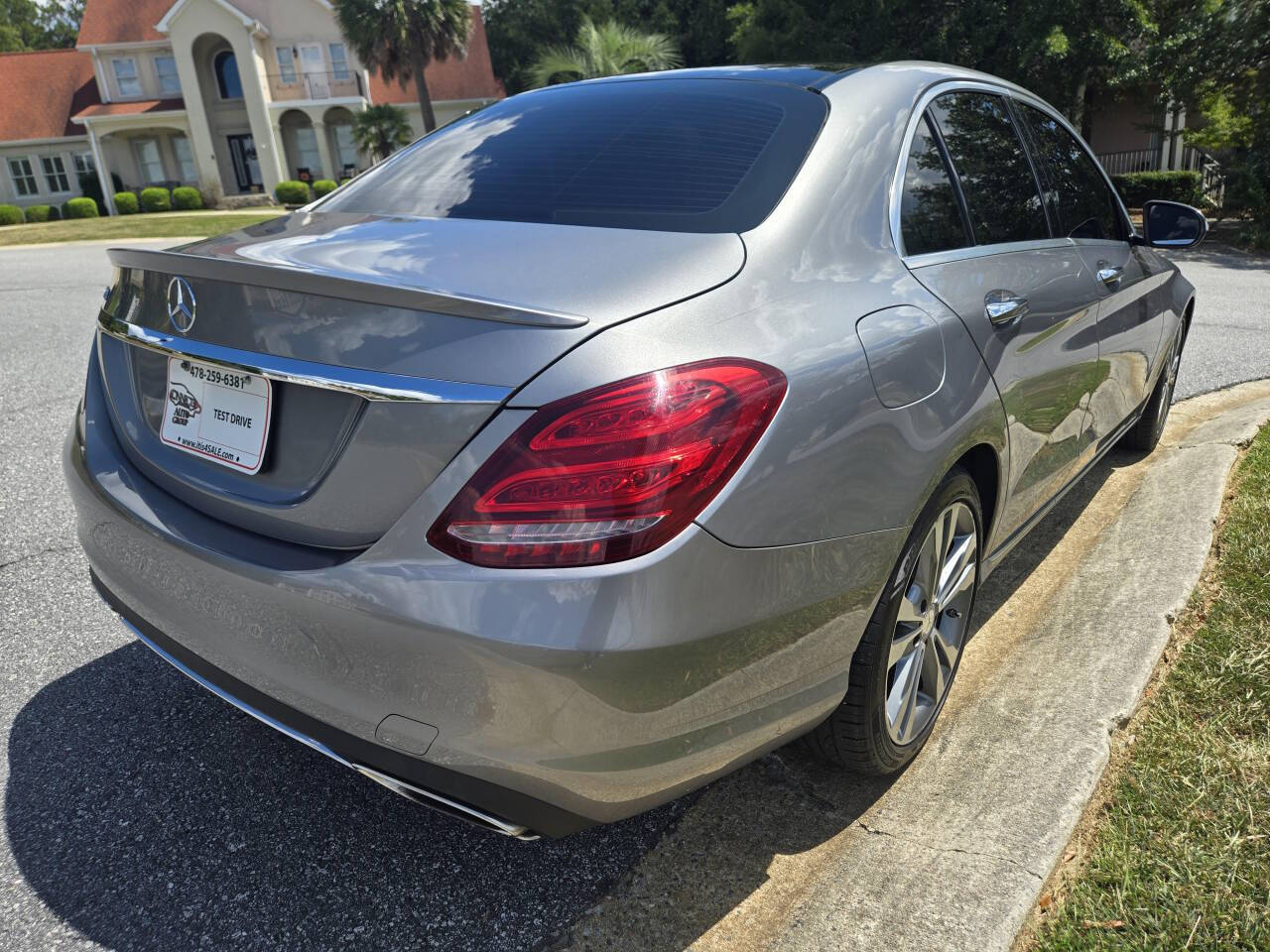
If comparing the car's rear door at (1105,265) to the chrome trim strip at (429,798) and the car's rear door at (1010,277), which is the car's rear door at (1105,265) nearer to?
the car's rear door at (1010,277)

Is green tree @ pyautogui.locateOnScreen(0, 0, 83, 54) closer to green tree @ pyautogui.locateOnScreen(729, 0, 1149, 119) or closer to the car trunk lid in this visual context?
green tree @ pyautogui.locateOnScreen(729, 0, 1149, 119)

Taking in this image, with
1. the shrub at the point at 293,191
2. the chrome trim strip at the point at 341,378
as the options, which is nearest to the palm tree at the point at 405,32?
the shrub at the point at 293,191

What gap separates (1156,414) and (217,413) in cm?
435

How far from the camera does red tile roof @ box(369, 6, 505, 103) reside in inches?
1566

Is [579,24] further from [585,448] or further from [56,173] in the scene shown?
[585,448]

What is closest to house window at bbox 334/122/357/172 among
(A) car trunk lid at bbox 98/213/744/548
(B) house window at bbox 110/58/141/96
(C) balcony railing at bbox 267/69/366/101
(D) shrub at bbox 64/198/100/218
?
(C) balcony railing at bbox 267/69/366/101

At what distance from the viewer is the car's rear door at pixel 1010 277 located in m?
2.38

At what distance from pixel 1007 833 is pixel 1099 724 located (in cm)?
53

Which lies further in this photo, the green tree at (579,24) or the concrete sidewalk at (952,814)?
the green tree at (579,24)

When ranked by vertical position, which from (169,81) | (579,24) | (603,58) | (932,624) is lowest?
(932,624)

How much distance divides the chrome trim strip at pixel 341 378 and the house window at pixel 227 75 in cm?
4236

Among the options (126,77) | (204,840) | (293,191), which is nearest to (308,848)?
(204,840)

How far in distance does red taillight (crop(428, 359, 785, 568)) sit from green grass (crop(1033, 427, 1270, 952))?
1.22 metres

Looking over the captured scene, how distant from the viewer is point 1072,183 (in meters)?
3.52
